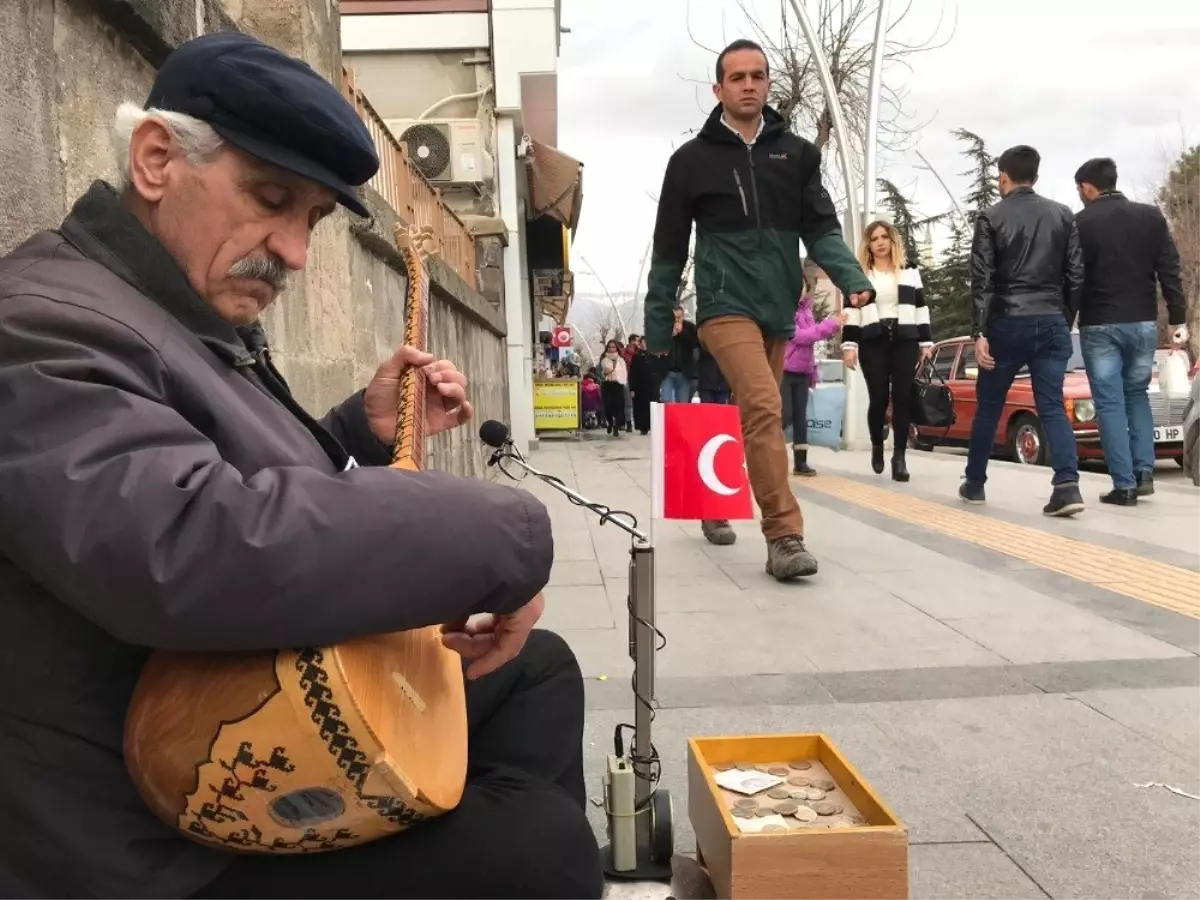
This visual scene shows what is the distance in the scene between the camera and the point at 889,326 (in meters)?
8.20

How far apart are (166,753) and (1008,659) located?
299 centimetres

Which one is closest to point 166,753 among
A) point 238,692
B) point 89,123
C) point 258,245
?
point 238,692

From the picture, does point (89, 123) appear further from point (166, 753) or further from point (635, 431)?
point (635, 431)

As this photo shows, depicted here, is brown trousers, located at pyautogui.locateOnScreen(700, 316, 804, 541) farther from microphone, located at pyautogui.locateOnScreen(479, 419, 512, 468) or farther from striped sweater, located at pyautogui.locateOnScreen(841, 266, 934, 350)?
striped sweater, located at pyautogui.locateOnScreen(841, 266, 934, 350)

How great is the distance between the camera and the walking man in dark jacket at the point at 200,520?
995 millimetres

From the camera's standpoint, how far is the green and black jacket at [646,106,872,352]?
4609 millimetres

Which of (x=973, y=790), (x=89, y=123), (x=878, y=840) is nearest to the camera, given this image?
(x=878, y=840)

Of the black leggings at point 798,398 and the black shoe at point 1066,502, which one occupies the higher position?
the black leggings at point 798,398

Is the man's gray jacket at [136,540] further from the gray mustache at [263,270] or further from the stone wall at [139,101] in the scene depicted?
the stone wall at [139,101]

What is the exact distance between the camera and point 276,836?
117 cm

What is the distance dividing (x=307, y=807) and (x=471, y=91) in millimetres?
13730

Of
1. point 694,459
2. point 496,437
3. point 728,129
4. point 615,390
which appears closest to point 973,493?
point 728,129

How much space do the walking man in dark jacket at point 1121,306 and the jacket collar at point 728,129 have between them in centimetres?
324

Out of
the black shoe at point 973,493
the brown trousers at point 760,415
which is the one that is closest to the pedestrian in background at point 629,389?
the black shoe at point 973,493
